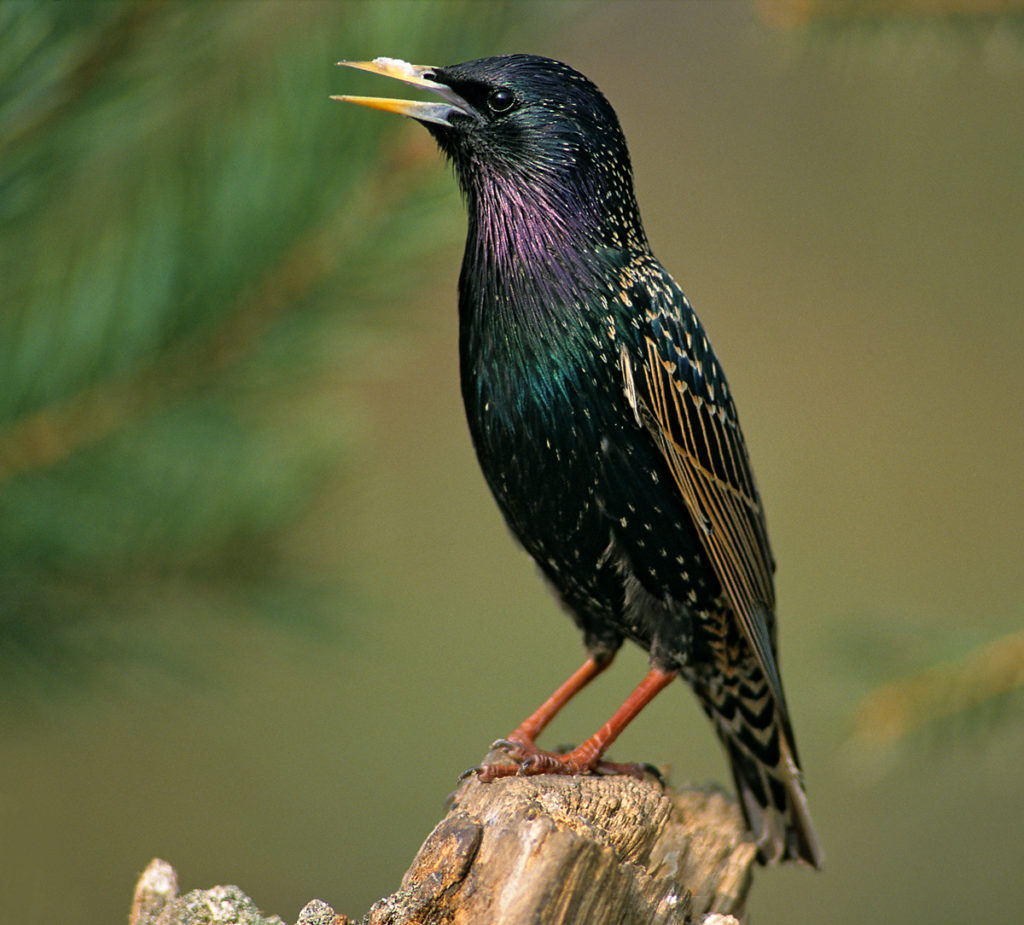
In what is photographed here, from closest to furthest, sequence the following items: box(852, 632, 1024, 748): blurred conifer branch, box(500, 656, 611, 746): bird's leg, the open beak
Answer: box(852, 632, 1024, 748): blurred conifer branch → the open beak → box(500, 656, 611, 746): bird's leg

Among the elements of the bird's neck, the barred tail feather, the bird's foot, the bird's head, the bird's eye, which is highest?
the bird's eye

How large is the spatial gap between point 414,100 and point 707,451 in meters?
0.98

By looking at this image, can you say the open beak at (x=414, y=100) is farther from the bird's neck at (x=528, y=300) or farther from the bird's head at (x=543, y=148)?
the bird's neck at (x=528, y=300)

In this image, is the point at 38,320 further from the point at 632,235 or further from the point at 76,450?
the point at 632,235

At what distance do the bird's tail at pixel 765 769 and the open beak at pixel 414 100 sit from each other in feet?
4.80

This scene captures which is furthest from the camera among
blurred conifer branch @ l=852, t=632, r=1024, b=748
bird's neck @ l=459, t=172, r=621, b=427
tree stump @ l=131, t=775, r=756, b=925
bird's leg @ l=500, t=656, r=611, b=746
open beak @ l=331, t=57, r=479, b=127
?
bird's leg @ l=500, t=656, r=611, b=746

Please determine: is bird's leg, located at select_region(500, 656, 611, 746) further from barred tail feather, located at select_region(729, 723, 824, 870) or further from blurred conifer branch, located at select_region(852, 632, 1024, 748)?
blurred conifer branch, located at select_region(852, 632, 1024, 748)

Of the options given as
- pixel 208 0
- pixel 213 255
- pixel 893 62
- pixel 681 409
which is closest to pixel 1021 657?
pixel 681 409

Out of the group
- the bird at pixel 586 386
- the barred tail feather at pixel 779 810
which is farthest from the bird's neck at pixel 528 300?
the barred tail feather at pixel 779 810

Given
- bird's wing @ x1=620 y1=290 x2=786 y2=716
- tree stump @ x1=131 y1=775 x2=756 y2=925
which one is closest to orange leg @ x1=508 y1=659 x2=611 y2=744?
bird's wing @ x1=620 y1=290 x2=786 y2=716

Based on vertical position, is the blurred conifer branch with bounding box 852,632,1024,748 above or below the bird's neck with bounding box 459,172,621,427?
below

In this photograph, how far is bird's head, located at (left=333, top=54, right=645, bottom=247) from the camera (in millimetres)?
2277

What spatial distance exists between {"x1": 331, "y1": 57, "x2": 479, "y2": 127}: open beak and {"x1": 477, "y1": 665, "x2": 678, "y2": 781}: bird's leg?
1.28 m

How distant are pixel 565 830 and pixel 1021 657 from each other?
740 mm
